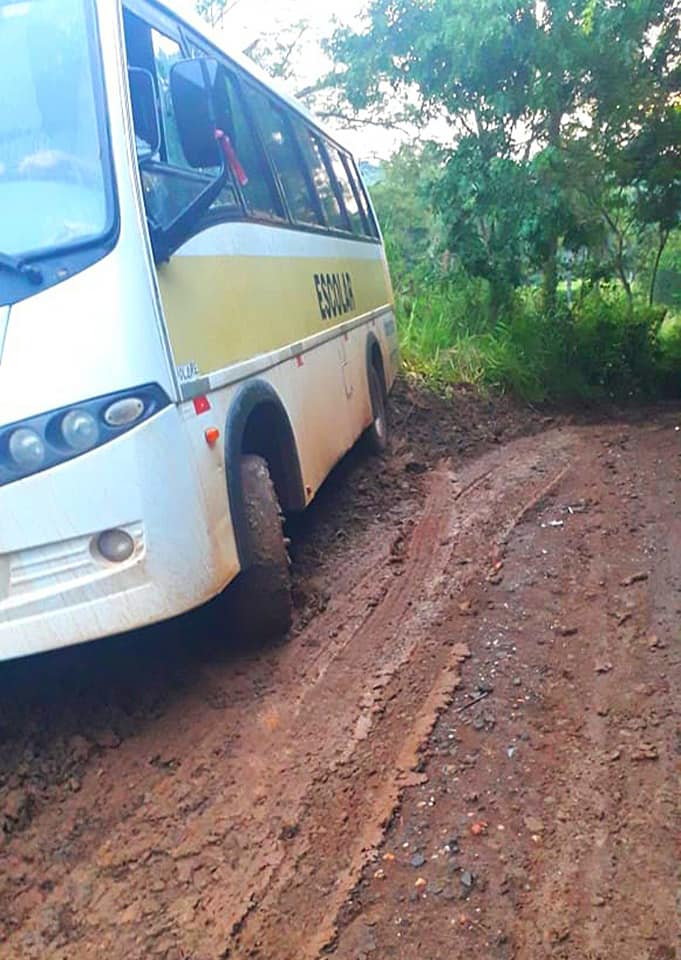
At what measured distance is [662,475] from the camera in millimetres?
6777

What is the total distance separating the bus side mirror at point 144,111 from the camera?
3459 millimetres

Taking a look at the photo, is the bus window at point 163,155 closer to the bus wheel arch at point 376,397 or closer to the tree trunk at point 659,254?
the bus wheel arch at point 376,397

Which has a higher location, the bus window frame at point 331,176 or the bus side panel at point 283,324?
the bus window frame at point 331,176

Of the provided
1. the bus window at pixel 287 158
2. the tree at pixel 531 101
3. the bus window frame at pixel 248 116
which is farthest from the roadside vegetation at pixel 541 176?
the bus window at pixel 287 158

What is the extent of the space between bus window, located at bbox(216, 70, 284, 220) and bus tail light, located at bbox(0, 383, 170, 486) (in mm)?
2070

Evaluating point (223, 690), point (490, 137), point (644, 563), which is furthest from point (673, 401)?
point (223, 690)

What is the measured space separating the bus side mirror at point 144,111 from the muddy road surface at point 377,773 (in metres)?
2.14

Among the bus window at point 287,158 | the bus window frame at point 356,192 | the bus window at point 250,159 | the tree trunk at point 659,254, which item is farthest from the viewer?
the tree trunk at point 659,254

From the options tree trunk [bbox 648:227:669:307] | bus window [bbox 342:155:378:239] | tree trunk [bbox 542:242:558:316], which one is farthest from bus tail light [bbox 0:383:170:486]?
tree trunk [bbox 648:227:669:307]

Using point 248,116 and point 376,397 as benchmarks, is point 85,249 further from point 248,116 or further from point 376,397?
point 376,397

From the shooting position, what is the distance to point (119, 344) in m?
3.07

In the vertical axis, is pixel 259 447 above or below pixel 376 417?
above

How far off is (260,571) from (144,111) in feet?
6.33

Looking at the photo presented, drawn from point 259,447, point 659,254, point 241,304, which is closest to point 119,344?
point 241,304
